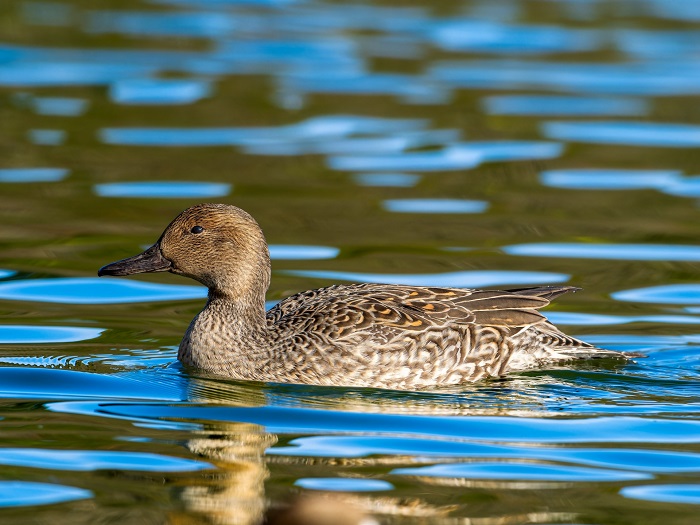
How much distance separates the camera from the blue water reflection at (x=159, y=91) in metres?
19.2

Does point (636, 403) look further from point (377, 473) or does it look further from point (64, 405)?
point (64, 405)

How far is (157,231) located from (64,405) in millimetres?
4894

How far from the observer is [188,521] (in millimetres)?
6727

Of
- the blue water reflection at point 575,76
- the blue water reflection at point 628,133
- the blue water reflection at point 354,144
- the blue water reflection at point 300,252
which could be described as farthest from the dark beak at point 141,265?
the blue water reflection at point 575,76

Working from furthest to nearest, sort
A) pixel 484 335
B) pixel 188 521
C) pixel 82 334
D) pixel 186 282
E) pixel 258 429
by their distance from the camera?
pixel 186 282, pixel 82 334, pixel 484 335, pixel 258 429, pixel 188 521

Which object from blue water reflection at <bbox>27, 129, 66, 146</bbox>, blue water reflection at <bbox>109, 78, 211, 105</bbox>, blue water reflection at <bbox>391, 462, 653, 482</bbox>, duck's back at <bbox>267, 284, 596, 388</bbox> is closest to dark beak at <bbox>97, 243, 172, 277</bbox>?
duck's back at <bbox>267, 284, 596, 388</bbox>

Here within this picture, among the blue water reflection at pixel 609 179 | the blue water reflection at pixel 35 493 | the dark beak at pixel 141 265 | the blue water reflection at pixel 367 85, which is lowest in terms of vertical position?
the blue water reflection at pixel 35 493

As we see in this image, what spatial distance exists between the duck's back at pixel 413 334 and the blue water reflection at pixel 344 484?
6.96ft

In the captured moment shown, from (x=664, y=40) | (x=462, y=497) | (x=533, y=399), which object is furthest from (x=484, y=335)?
(x=664, y=40)

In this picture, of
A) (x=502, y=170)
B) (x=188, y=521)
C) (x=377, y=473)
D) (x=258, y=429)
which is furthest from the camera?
(x=502, y=170)

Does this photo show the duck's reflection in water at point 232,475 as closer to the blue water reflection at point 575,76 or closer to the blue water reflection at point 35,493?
the blue water reflection at point 35,493

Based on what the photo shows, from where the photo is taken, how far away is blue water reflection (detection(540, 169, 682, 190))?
15.6 meters

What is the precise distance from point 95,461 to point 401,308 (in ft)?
9.09

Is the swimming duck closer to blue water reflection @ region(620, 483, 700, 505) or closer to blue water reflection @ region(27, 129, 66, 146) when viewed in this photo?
blue water reflection @ region(620, 483, 700, 505)
